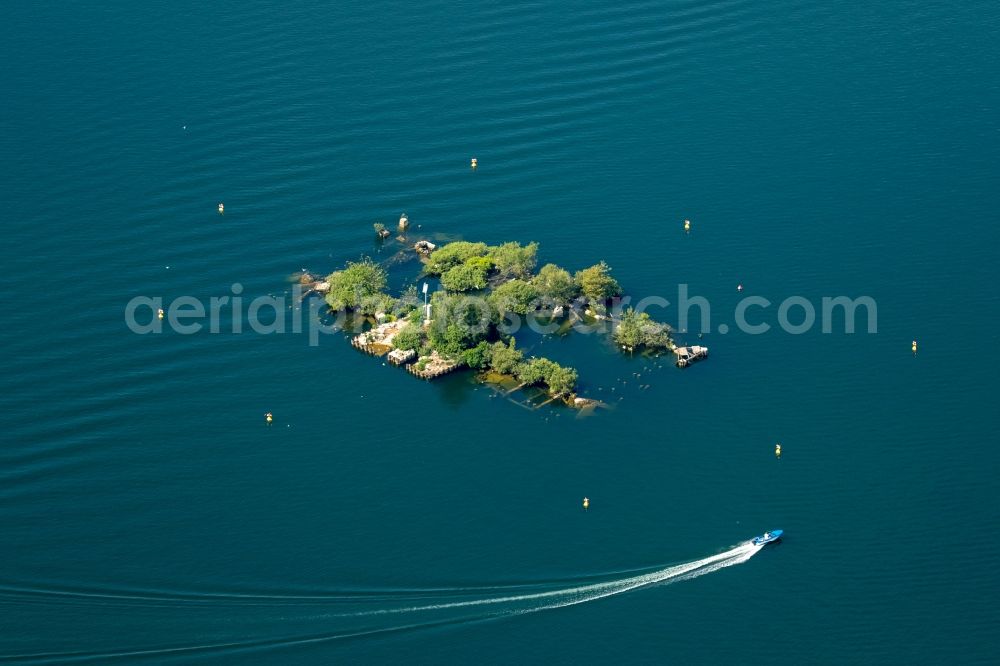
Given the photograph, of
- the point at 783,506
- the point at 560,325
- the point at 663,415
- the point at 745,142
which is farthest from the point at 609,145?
the point at 783,506

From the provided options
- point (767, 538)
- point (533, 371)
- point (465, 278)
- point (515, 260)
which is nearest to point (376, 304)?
point (465, 278)

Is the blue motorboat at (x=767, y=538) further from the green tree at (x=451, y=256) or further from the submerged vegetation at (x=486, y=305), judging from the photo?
the green tree at (x=451, y=256)

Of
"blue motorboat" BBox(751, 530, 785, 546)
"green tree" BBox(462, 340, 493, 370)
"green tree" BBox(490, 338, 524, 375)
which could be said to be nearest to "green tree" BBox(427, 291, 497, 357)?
"green tree" BBox(462, 340, 493, 370)

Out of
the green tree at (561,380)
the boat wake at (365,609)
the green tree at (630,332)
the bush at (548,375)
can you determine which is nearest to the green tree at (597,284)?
the green tree at (630,332)

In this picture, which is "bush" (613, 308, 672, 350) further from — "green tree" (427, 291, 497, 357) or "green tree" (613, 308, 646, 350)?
"green tree" (427, 291, 497, 357)

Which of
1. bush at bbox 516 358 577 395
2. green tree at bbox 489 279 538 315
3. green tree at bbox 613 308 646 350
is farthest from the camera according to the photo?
green tree at bbox 489 279 538 315

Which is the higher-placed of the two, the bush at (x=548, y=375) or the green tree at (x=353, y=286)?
the green tree at (x=353, y=286)
